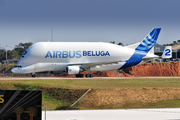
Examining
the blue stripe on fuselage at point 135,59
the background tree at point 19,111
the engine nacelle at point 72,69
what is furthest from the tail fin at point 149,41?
the background tree at point 19,111

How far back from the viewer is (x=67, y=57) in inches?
1959

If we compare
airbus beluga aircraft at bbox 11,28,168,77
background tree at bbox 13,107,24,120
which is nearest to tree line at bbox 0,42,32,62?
airbus beluga aircraft at bbox 11,28,168,77

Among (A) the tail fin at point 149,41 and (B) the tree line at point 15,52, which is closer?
(A) the tail fin at point 149,41

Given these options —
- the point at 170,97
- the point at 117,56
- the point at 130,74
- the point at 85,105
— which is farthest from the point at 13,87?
the point at 130,74

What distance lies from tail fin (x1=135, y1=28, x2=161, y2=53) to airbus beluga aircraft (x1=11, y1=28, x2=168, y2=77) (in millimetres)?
1395

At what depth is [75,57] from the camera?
165 feet

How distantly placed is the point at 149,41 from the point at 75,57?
15009mm

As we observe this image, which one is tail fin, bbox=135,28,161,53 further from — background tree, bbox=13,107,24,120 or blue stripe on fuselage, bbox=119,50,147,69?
background tree, bbox=13,107,24,120

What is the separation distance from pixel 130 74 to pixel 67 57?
83.5ft

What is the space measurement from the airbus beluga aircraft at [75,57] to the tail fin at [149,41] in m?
1.39

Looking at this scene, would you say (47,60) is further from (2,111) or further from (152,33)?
(2,111)

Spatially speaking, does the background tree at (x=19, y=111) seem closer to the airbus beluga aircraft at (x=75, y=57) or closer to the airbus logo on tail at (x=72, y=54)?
the airbus beluga aircraft at (x=75, y=57)

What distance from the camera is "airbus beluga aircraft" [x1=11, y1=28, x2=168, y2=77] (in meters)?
48.8

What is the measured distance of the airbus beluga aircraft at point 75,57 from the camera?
48.8m
